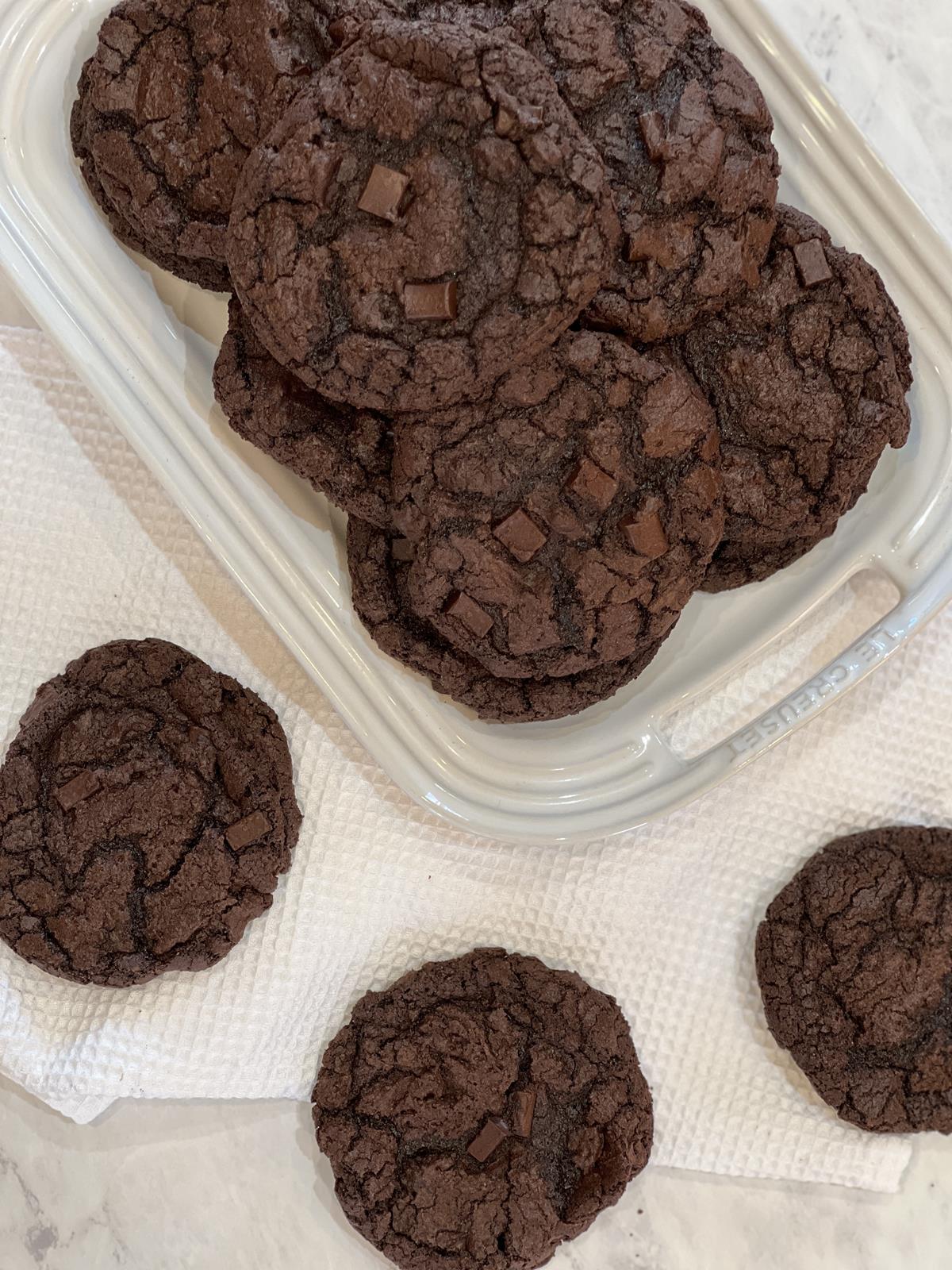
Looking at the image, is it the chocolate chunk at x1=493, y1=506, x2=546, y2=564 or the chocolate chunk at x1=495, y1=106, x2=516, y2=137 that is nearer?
the chocolate chunk at x1=495, y1=106, x2=516, y2=137

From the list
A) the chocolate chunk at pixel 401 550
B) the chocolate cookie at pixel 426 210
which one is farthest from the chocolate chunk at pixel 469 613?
the chocolate cookie at pixel 426 210

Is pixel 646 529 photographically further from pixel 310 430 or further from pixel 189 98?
pixel 189 98

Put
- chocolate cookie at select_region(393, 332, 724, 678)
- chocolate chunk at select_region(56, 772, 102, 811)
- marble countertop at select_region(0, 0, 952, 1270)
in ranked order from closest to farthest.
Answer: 1. chocolate cookie at select_region(393, 332, 724, 678)
2. chocolate chunk at select_region(56, 772, 102, 811)
3. marble countertop at select_region(0, 0, 952, 1270)

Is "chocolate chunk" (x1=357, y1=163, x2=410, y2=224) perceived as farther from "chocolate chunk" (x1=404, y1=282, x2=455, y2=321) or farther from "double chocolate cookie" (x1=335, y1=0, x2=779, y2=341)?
"double chocolate cookie" (x1=335, y1=0, x2=779, y2=341)

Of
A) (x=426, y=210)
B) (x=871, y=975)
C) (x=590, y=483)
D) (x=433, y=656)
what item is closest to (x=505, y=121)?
(x=426, y=210)

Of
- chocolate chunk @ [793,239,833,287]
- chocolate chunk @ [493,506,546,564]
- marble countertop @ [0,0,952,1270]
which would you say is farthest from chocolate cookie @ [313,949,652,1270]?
chocolate chunk @ [793,239,833,287]

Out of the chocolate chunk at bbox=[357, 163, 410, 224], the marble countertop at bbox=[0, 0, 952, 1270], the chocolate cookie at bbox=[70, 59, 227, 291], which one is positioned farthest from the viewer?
the marble countertop at bbox=[0, 0, 952, 1270]

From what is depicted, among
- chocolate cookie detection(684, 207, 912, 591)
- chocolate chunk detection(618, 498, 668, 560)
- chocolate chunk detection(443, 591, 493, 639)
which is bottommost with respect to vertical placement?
chocolate chunk detection(443, 591, 493, 639)
